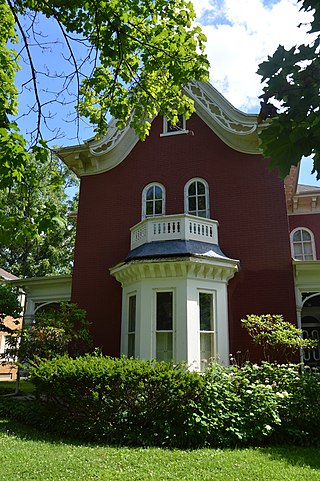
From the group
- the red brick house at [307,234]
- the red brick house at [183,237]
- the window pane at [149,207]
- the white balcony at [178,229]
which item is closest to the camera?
the red brick house at [183,237]

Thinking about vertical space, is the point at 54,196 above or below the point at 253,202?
above

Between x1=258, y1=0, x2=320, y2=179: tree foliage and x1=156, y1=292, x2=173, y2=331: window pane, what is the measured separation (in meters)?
8.38

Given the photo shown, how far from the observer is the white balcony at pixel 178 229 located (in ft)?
36.7

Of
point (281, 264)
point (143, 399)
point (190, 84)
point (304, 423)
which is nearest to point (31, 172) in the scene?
point (143, 399)

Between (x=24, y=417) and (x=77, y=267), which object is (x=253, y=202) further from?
(x=24, y=417)

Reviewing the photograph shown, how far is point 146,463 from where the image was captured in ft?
17.6

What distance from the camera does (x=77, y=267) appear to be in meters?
13.3

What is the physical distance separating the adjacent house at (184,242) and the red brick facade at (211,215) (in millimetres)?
33

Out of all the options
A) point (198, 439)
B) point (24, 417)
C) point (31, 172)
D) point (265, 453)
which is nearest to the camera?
point (31, 172)

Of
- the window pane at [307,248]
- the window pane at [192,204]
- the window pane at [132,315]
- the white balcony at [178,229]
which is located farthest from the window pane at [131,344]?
the window pane at [307,248]

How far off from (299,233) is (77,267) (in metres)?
9.29

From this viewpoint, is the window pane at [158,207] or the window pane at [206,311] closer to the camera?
the window pane at [206,311]

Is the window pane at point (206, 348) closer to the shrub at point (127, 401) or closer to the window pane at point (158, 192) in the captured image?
the shrub at point (127, 401)

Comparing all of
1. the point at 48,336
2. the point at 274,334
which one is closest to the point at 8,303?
the point at 48,336
